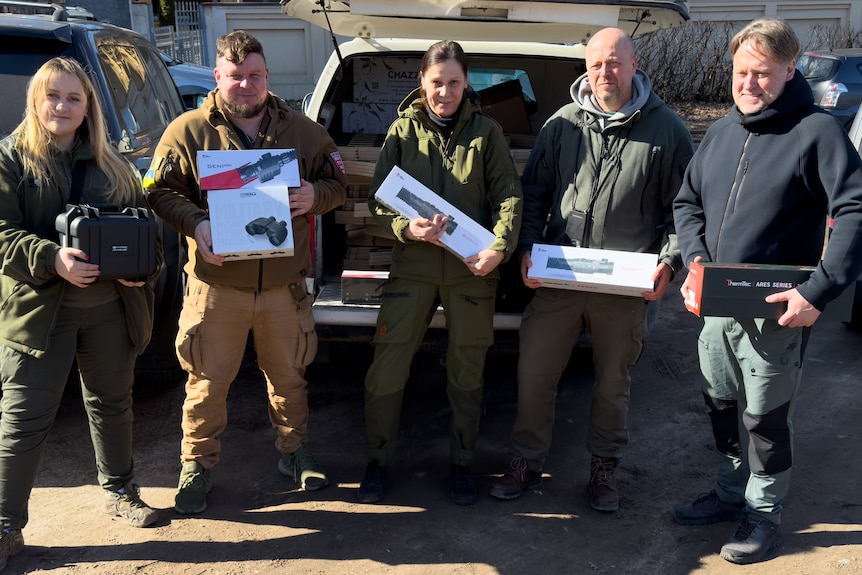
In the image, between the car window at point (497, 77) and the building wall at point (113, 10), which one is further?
the building wall at point (113, 10)

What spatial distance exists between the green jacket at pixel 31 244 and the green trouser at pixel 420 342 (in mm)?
1334

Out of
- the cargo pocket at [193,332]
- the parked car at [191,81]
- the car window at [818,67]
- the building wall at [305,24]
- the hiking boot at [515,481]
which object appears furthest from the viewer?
the building wall at [305,24]

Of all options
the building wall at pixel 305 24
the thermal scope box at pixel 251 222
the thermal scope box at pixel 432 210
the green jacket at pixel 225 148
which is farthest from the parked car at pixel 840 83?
the thermal scope box at pixel 251 222

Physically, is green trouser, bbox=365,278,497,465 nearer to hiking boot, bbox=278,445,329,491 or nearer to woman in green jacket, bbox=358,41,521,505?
woman in green jacket, bbox=358,41,521,505

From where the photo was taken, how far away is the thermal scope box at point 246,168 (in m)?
3.49

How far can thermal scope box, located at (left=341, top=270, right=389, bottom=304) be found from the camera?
425 centimetres

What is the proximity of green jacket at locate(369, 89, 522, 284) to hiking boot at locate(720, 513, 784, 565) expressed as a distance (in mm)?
1487

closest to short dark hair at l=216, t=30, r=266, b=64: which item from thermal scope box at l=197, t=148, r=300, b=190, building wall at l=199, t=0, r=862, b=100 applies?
thermal scope box at l=197, t=148, r=300, b=190

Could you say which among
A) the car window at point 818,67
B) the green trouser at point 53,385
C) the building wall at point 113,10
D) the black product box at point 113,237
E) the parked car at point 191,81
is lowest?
the green trouser at point 53,385

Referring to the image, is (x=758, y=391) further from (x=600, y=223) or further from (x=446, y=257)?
(x=446, y=257)

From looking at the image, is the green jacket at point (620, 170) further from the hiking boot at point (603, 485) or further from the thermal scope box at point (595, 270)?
the hiking boot at point (603, 485)

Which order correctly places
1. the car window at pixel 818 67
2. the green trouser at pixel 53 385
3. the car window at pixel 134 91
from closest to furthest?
1. the green trouser at pixel 53 385
2. the car window at pixel 134 91
3. the car window at pixel 818 67

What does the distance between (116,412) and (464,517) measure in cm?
156

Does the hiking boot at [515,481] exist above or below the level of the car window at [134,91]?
below
